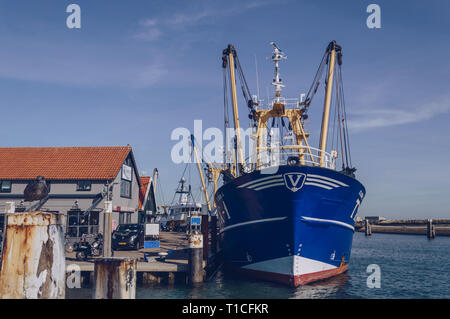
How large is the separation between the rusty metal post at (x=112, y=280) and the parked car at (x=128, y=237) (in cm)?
1983

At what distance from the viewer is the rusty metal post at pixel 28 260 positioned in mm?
6840

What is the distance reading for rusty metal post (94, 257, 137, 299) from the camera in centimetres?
859

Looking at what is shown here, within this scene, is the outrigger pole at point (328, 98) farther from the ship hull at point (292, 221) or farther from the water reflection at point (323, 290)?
the water reflection at point (323, 290)

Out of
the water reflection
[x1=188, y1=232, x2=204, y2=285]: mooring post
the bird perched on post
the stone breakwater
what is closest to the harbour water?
the water reflection

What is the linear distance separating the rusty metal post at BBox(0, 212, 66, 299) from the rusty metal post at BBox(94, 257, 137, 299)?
172cm

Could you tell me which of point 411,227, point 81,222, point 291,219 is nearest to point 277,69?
point 291,219

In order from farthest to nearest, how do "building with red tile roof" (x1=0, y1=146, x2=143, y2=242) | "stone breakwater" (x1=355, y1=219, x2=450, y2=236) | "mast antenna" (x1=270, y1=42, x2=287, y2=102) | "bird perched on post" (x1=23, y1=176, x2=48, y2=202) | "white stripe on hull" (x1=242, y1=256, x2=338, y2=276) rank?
1. "stone breakwater" (x1=355, y1=219, x2=450, y2=236)
2. "building with red tile roof" (x1=0, y1=146, x2=143, y2=242)
3. "mast antenna" (x1=270, y1=42, x2=287, y2=102)
4. "white stripe on hull" (x1=242, y1=256, x2=338, y2=276)
5. "bird perched on post" (x1=23, y1=176, x2=48, y2=202)

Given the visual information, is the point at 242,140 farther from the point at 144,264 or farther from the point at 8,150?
the point at 8,150

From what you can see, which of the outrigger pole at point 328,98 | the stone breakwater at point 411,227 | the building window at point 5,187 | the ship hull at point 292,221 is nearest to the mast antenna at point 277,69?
the outrigger pole at point 328,98

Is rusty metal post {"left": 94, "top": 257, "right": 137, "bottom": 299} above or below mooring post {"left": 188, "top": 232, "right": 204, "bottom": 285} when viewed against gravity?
above

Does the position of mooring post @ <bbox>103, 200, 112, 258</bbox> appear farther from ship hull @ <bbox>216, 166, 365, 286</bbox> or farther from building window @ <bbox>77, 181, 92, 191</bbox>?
building window @ <bbox>77, 181, 92, 191</bbox>

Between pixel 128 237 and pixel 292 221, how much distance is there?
571 inches

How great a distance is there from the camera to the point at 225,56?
3088 cm

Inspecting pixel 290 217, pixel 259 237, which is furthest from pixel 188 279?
pixel 290 217
